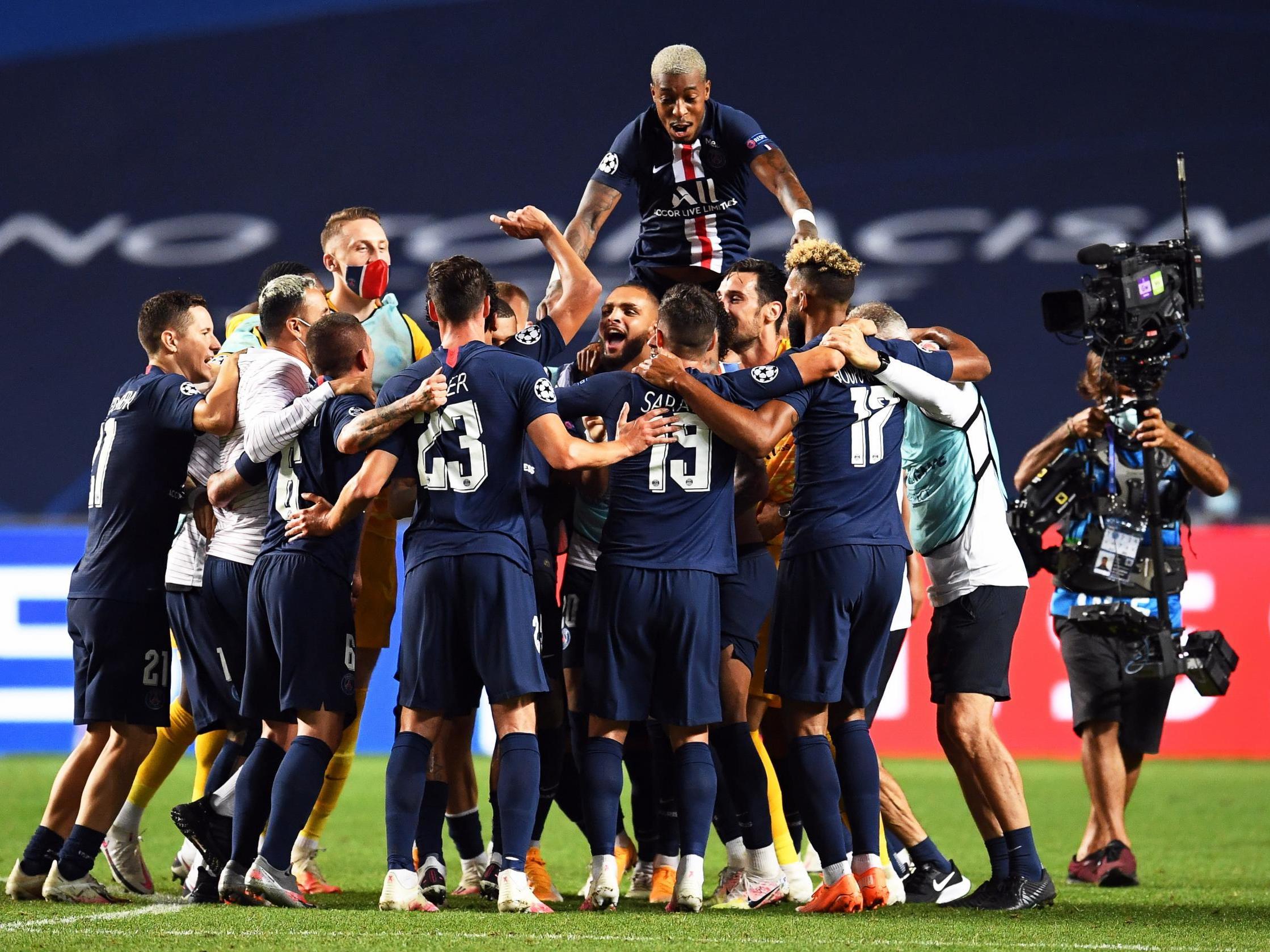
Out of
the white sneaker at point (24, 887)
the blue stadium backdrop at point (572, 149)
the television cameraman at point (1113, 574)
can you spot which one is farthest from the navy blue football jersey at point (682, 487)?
the blue stadium backdrop at point (572, 149)

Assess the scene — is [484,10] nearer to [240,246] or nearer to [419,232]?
[419,232]

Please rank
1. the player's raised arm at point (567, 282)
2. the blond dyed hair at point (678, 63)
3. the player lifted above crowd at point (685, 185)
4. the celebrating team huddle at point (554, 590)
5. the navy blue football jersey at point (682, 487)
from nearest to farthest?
the celebrating team huddle at point (554, 590)
the navy blue football jersey at point (682, 487)
the player's raised arm at point (567, 282)
the blond dyed hair at point (678, 63)
the player lifted above crowd at point (685, 185)

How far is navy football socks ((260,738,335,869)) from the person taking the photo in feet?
17.3

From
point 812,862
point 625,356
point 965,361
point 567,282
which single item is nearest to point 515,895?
point 812,862

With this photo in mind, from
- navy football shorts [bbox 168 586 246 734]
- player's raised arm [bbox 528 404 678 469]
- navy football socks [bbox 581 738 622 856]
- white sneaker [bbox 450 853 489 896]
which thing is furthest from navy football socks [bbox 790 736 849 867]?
navy football shorts [bbox 168 586 246 734]

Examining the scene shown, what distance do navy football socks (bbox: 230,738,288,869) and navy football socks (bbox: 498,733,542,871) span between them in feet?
2.36

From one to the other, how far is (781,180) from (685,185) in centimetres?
47

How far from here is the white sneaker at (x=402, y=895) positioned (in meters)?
5.17

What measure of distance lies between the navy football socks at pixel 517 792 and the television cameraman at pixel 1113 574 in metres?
2.88

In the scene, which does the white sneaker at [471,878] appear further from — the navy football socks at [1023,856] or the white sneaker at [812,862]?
the navy football socks at [1023,856]

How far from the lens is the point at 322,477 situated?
5.61 metres

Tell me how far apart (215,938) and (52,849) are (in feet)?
4.97

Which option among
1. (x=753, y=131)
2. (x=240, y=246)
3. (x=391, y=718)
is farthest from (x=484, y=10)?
(x=753, y=131)

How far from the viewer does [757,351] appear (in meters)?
6.53
